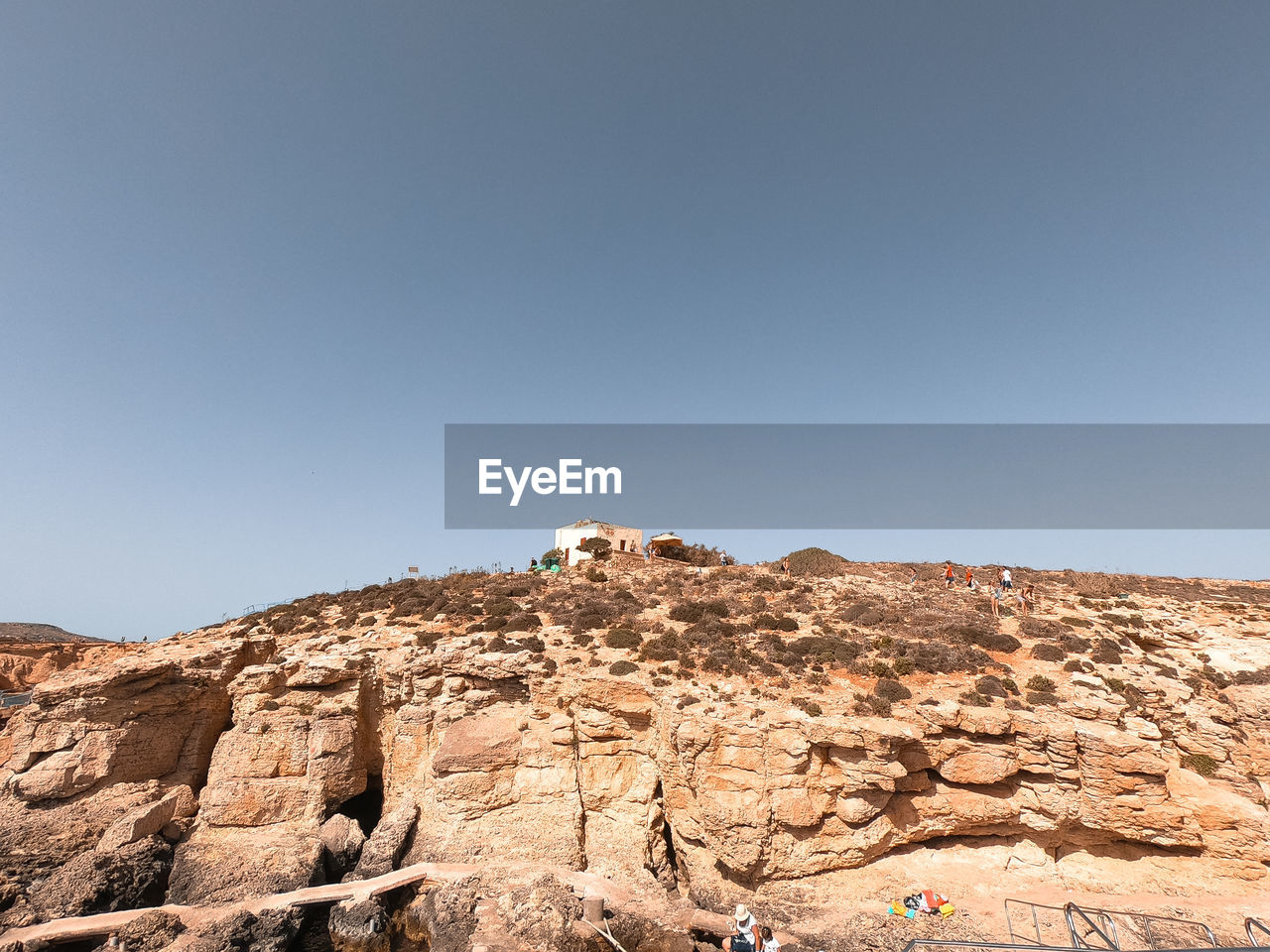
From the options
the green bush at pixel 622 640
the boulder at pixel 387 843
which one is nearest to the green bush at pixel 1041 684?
the green bush at pixel 622 640

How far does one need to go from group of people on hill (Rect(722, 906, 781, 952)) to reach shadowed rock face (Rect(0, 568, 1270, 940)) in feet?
5.71

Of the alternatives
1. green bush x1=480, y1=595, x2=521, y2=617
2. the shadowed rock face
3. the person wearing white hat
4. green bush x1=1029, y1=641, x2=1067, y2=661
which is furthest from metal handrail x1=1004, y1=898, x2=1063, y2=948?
green bush x1=480, y1=595, x2=521, y2=617

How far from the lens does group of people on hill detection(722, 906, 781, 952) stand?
12.0 metres

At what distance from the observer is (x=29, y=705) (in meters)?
17.6

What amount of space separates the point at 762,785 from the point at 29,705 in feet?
75.8

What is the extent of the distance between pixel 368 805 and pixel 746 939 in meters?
14.6

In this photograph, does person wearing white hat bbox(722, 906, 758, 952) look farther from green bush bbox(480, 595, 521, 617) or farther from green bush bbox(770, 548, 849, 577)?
green bush bbox(770, 548, 849, 577)

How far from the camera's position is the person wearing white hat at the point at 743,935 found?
12.0m

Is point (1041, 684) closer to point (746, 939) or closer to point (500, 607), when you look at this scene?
point (746, 939)

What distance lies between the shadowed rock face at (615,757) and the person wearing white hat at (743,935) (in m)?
1.75

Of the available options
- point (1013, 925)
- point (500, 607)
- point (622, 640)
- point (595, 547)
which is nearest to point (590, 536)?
point (595, 547)

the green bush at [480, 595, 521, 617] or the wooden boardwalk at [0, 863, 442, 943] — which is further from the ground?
the green bush at [480, 595, 521, 617]

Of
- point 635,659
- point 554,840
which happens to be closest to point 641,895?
point 554,840

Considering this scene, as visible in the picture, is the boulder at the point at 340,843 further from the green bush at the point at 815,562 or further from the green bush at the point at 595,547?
the green bush at the point at 815,562
